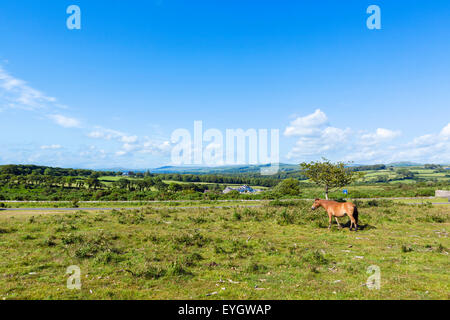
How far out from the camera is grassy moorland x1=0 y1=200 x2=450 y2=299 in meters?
8.32

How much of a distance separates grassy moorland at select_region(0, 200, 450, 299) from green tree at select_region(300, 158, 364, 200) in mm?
16241

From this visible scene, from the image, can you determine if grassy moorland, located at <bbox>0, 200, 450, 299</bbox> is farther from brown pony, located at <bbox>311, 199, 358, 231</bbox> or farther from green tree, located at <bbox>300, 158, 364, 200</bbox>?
green tree, located at <bbox>300, 158, 364, 200</bbox>

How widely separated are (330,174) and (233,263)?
29575 mm

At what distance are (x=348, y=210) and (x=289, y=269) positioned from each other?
10.3 metres

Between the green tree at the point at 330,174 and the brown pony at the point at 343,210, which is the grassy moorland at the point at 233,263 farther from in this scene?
the green tree at the point at 330,174

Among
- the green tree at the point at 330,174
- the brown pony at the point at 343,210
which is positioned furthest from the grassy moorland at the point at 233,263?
the green tree at the point at 330,174

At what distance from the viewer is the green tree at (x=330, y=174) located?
35969 millimetres

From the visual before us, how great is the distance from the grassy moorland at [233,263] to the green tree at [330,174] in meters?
16.2

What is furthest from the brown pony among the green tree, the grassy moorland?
Result: the green tree

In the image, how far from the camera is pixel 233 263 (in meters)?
11.5

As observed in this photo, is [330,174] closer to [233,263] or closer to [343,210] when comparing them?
[343,210]
